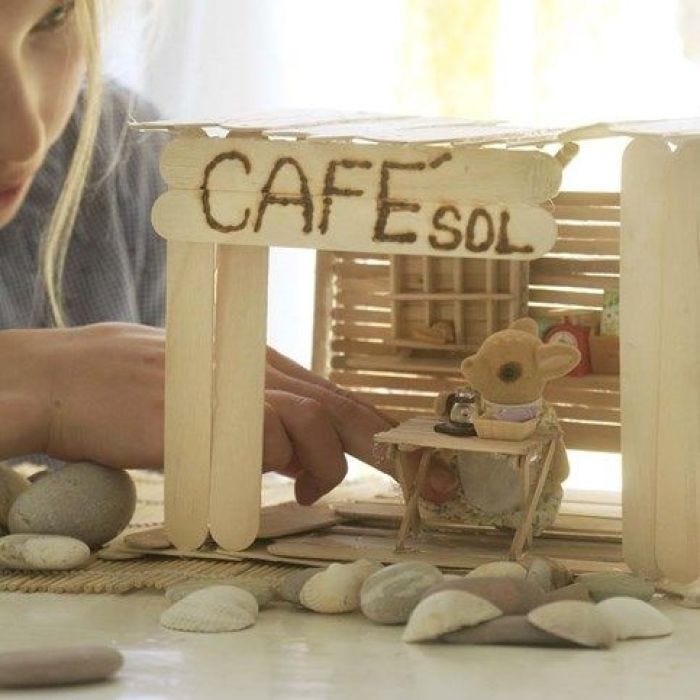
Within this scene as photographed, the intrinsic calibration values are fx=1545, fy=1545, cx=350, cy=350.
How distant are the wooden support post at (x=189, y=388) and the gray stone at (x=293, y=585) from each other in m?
0.11

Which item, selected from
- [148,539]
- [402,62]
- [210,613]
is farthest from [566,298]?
[402,62]

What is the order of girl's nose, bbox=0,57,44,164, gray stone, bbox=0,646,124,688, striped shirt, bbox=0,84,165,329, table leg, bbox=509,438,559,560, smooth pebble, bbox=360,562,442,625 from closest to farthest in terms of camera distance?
1. gray stone, bbox=0,646,124,688
2. smooth pebble, bbox=360,562,442,625
3. table leg, bbox=509,438,559,560
4. girl's nose, bbox=0,57,44,164
5. striped shirt, bbox=0,84,165,329

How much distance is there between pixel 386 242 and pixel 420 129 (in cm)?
7

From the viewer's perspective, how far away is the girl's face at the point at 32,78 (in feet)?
3.65

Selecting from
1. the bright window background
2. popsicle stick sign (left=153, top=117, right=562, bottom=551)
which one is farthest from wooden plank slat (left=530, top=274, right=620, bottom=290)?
the bright window background

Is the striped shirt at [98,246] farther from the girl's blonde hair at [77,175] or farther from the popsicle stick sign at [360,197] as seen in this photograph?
the popsicle stick sign at [360,197]

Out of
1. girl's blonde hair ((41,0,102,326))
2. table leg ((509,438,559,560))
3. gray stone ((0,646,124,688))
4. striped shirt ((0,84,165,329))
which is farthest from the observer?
striped shirt ((0,84,165,329))

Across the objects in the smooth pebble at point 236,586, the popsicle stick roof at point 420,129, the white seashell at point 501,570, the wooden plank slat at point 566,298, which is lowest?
the smooth pebble at point 236,586

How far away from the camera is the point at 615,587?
77cm

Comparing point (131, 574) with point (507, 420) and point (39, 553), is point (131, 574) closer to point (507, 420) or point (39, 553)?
point (39, 553)

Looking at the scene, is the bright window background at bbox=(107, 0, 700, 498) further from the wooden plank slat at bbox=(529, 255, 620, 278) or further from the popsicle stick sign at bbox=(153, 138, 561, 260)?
the popsicle stick sign at bbox=(153, 138, 561, 260)

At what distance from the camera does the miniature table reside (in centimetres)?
82

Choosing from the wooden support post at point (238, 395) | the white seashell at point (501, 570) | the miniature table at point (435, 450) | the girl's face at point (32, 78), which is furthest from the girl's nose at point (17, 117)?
the white seashell at point (501, 570)

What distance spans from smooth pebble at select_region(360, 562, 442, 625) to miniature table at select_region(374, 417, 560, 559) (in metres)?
0.10
